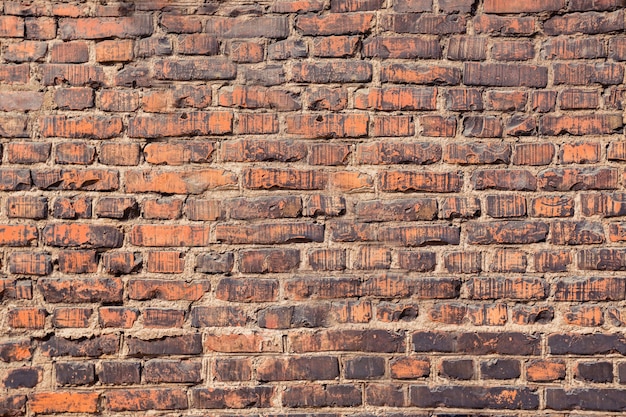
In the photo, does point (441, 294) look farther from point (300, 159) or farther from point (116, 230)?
point (116, 230)

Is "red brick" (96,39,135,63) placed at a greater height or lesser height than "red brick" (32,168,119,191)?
greater

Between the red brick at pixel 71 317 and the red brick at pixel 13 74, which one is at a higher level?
the red brick at pixel 13 74

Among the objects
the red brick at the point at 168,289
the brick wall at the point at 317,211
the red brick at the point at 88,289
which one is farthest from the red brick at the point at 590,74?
the red brick at the point at 88,289

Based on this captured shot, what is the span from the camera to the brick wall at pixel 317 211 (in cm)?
185

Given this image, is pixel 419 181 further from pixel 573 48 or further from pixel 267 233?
pixel 573 48

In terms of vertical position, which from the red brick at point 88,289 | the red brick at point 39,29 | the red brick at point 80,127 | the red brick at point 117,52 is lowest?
the red brick at point 88,289

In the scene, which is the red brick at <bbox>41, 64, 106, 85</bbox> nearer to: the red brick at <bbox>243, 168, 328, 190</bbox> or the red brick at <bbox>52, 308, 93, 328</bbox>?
the red brick at <bbox>243, 168, 328, 190</bbox>

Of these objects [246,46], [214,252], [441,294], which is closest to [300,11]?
[246,46]

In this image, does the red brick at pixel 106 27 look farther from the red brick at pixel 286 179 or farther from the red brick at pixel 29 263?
the red brick at pixel 29 263

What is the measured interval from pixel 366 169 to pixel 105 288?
3.08 feet

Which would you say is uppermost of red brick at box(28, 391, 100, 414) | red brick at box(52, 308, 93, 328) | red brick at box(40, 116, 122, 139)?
red brick at box(40, 116, 122, 139)

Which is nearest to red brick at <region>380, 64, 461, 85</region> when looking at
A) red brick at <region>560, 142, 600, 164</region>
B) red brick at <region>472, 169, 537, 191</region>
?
red brick at <region>472, 169, 537, 191</region>

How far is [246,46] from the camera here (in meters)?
1.91

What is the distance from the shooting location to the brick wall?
185cm
